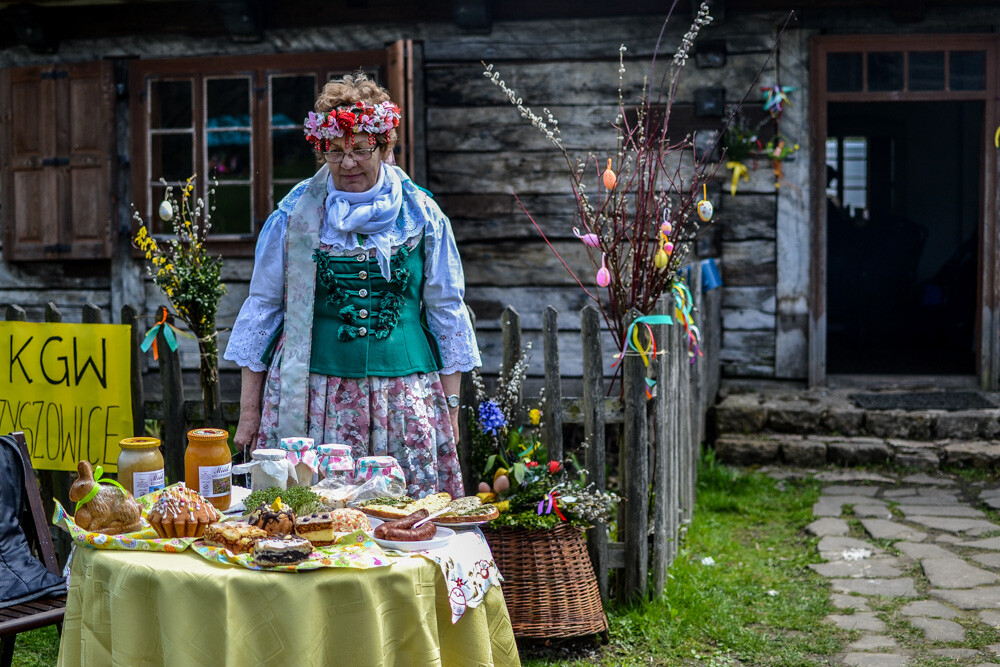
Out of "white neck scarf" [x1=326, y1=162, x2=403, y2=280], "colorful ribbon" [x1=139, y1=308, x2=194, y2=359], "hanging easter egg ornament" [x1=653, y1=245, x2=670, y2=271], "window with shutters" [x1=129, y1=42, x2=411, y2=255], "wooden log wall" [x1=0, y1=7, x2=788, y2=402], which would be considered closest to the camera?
"white neck scarf" [x1=326, y1=162, x2=403, y2=280]

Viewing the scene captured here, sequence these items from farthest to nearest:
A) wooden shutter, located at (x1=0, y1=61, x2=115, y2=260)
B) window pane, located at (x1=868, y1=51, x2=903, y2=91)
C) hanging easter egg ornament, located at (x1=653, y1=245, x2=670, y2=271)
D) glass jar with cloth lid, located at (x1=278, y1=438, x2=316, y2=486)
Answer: wooden shutter, located at (x1=0, y1=61, x2=115, y2=260)
window pane, located at (x1=868, y1=51, x2=903, y2=91)
hanging easter egg ornament, located at (x1=653, y1=245, x2=670, y2=271)
glass jar with cloth lid, located at (x1=278, y1=438, x2=316, y2=486)

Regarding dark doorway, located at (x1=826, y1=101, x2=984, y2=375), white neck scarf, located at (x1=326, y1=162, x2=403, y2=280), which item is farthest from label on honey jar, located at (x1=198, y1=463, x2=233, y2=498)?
dark doorway, located at (x1=826, y1=101, x2=984, y2=375)

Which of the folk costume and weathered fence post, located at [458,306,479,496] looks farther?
weathered fence post, located at [458,306,479,496]

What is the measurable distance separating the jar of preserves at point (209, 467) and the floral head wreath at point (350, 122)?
1.03 meters

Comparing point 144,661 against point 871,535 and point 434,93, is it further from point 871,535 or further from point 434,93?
point 434,93

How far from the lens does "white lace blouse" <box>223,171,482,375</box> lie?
3414 mm

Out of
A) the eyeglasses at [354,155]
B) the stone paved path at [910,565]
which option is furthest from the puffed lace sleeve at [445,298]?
the stone paved path at [910,565]

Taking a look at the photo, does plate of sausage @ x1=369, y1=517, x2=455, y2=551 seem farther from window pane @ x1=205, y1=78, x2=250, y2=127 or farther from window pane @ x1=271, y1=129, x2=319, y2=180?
window pane @ x1=205, y1=78, x2=250, y2=127

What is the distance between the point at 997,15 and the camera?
7152 millimetres

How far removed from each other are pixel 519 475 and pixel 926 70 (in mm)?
5067

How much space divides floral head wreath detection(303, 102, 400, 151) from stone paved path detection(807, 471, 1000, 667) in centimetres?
249

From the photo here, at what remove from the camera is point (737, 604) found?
4.43 m

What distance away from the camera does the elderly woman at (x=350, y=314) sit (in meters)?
3.39

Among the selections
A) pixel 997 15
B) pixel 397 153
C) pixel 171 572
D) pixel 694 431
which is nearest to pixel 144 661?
pixel 171 572
